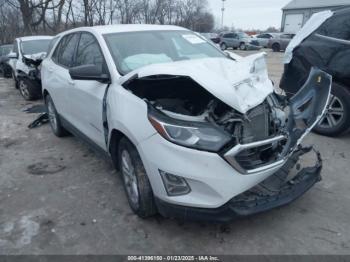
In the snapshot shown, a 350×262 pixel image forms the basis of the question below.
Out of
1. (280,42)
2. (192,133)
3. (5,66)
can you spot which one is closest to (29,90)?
(5,66)

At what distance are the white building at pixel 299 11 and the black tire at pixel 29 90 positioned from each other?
43.7 m

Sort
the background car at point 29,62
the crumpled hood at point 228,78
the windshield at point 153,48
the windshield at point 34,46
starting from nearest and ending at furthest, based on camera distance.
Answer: the crumpled hood at point 228,78 < the windshield at point 153,48 < the background car at point 29,62 < the windshield at point 34,46

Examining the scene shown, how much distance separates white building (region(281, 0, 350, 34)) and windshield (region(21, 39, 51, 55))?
139 feet

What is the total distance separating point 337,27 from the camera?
15.9ft

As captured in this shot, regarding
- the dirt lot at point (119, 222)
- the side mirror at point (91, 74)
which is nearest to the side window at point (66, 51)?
the side mirror at point (91, 74)

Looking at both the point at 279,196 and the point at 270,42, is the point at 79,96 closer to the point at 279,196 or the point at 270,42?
the point at 279,196

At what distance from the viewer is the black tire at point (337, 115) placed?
4.65m

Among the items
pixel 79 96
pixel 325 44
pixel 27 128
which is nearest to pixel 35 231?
pixel 79 96

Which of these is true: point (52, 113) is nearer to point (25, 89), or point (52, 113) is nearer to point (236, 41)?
point (25, 89)

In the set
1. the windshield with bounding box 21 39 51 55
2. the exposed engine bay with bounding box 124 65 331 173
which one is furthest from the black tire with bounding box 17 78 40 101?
the exposed engine bay with bounding box 124 65 331 173

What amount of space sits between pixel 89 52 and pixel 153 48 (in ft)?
2.60

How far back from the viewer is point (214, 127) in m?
2.54

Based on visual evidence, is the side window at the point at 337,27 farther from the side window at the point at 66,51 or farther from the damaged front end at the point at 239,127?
the side window at the point at 66,51

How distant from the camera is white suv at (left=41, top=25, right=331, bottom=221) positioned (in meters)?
2.44
